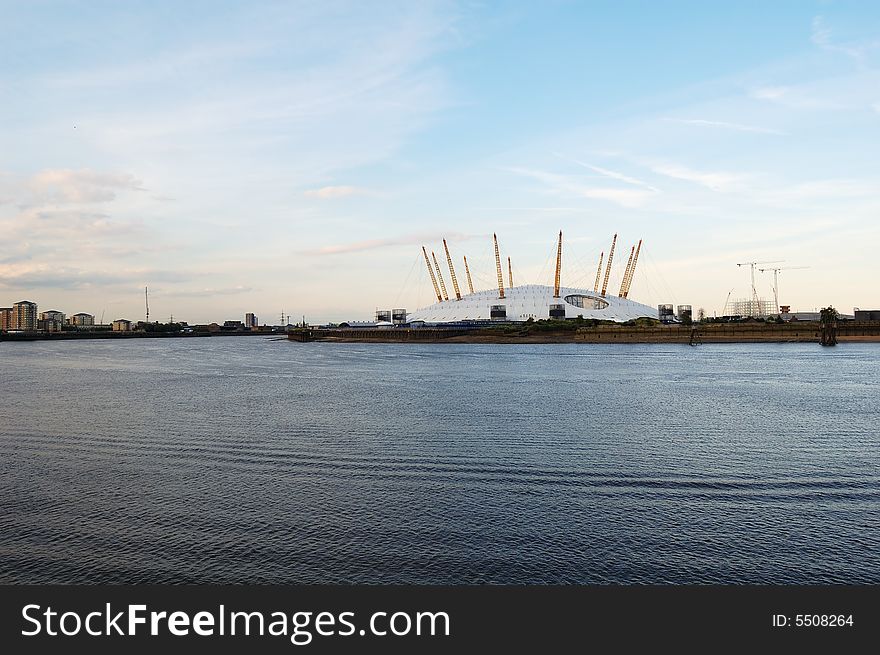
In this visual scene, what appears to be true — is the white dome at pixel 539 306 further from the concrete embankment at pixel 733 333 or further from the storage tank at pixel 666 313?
the concrete embankment at pixel 733 333

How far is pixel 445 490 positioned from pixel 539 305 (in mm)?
148533

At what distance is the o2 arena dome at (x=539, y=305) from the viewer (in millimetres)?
161875

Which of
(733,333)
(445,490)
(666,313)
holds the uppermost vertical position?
(666,313)

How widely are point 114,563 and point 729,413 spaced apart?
27157 mm

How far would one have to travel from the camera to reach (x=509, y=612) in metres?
11.4

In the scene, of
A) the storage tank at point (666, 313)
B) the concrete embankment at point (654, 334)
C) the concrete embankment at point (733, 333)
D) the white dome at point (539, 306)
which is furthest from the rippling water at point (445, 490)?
the storage tank at point (666, 313)

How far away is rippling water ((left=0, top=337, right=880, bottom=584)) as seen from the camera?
42.8ft

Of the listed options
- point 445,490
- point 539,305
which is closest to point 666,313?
point 539,305

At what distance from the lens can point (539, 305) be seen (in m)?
164

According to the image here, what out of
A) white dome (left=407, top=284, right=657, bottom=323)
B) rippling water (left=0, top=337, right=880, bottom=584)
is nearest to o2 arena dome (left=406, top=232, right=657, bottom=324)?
white dome (left=407, top=284, right=657, bottom=323)

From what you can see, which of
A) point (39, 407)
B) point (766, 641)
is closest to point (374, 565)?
point (766, 641)

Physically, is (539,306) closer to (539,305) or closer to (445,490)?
(539,305)

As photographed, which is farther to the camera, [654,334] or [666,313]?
[666,313]

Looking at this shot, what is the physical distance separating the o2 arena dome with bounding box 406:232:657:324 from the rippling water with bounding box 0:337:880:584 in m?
124
